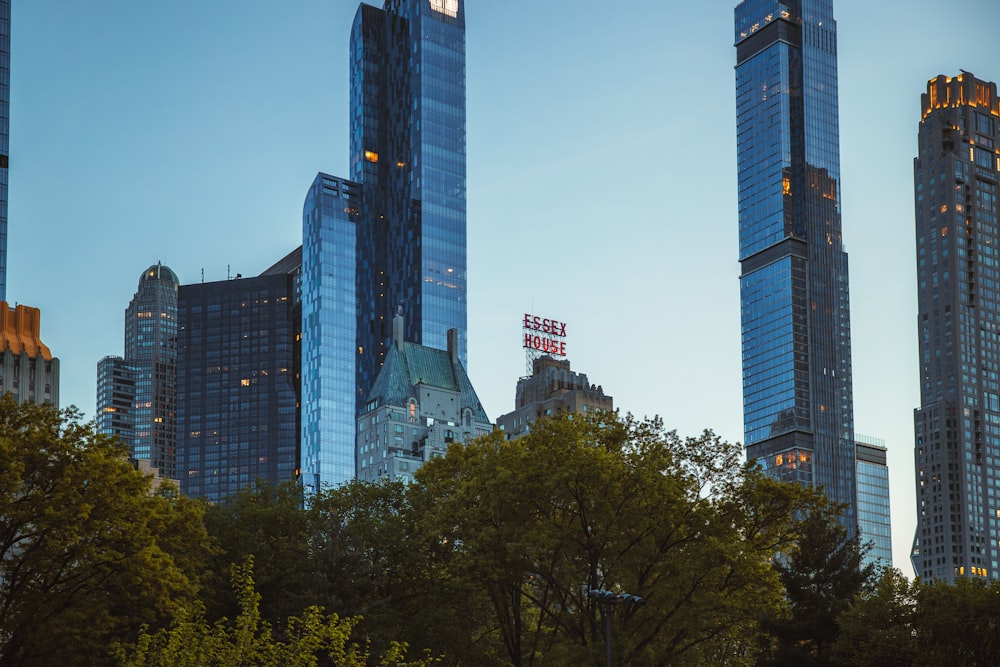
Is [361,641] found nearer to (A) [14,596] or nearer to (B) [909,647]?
(A) [14,596]

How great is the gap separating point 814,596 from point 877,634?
7874 mm

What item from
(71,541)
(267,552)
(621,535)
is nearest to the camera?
(71,541)

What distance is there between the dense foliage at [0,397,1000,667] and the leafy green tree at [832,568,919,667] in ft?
0.52

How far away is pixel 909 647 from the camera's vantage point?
74.7m

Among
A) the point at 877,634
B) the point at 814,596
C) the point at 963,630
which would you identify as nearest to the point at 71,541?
the point at 877,634

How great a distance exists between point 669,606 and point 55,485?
27.7 meters

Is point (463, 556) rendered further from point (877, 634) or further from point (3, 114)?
point (3, 114)

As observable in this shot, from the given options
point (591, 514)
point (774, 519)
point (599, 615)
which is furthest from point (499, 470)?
point (774, 519)

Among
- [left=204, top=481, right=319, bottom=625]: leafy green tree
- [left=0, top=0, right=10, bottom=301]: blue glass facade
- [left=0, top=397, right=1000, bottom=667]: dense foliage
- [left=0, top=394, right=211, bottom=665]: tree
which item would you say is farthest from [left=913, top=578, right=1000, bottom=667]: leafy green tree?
[left=0, top=0, right=10, bottom=301]: blue glass facade

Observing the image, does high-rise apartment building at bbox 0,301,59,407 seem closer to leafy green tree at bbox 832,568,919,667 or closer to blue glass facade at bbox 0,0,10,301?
blue glass facade at bbox 0,0,10,301

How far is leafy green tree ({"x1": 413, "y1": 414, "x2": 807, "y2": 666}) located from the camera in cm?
6100

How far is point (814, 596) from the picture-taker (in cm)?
8050

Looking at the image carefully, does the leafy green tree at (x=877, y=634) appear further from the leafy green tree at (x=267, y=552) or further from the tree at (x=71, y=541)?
the tree at (x=71, y=541)

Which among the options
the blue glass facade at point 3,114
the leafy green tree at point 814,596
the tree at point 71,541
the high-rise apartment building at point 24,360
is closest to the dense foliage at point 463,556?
the tree at point 71,541
